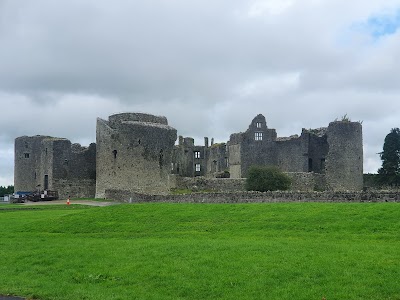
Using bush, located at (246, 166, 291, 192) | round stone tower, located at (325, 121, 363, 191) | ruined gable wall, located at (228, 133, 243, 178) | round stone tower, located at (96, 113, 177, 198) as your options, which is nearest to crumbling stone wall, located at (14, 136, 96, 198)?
round stone tower, located at (96, 113, 177, 198)

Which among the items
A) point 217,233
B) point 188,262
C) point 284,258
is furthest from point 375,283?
point 217,233

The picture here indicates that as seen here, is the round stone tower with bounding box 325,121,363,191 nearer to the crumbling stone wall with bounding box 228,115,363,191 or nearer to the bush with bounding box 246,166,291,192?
the crumbling stone wall with bounding box 228,115,363,191

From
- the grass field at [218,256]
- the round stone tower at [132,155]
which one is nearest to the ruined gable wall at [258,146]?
the round stone tower at [132,155]

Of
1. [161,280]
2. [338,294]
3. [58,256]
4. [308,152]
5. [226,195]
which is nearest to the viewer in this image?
[338,294]

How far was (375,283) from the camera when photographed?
1260 centimetres

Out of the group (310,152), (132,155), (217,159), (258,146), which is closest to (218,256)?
(132,155)

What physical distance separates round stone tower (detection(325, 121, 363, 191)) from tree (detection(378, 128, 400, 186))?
9.55m

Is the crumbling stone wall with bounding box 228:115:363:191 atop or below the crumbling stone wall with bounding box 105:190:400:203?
atop

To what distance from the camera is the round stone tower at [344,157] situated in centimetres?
5525

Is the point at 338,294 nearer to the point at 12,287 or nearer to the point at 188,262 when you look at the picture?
the point at 188,262

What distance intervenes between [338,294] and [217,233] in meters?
9.84

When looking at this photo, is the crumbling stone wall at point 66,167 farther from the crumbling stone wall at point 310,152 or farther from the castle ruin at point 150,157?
the crumbling stone wall at point 310,152

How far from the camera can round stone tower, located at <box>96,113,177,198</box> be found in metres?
51.1

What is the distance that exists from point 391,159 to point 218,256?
180 feet
